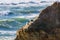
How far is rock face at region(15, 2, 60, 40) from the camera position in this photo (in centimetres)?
355

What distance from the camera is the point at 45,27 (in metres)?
3.62

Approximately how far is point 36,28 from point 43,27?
0.09 metres

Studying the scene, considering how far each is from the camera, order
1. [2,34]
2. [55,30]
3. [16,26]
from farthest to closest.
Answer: [16,26] < [2,34] < [55,30]

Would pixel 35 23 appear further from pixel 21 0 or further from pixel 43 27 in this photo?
pixel 21 0

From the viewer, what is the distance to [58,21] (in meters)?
3.59

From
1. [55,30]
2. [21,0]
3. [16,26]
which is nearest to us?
[55,30]

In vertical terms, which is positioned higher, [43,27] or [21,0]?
[43,27]

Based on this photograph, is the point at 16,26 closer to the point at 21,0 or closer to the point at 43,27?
the point at 43,27

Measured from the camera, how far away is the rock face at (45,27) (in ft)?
11.6

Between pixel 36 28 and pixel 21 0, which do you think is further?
pixel 21 0

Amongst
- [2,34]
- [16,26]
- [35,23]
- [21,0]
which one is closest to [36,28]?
[35,23]

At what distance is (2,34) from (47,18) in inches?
318

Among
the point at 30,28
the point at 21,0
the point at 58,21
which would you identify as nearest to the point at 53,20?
the point at 58,21

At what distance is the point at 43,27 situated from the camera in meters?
3.62
